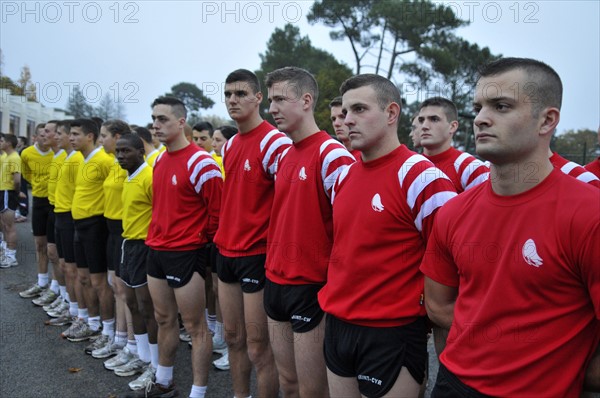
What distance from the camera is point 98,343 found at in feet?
17.8

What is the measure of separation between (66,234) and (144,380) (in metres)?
2.46

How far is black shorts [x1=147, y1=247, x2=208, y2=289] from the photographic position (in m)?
3.98

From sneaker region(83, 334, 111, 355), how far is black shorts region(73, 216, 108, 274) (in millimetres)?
734

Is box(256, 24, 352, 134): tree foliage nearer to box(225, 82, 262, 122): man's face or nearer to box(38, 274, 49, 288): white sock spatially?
box(38, 274, 49, 288): white sock

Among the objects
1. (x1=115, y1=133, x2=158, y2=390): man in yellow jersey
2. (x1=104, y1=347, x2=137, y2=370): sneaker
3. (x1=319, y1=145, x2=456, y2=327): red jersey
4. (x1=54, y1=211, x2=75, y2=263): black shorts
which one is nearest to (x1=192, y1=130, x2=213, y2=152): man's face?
(x1=54, y1=211, x2=75, y2=263): black shorts

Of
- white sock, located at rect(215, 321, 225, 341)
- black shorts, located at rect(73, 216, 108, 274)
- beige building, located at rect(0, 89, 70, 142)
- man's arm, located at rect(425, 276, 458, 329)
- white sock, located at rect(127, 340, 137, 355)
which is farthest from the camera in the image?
beige building, located at rect(0, 89, 70, 142)

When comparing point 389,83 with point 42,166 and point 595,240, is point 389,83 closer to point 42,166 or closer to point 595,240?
point 595,240

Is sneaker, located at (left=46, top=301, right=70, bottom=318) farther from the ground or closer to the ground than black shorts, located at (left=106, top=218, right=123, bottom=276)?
closer to the ground

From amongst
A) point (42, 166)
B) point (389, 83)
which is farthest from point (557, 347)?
point (42, 166)

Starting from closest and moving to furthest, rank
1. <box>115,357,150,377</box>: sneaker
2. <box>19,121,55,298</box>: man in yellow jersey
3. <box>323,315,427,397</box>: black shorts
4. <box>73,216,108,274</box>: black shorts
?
<box>323,315,427,397</box>: black shorts
<box>115,357,150,377</box>: sneaker
<box>73,216,108,274</box>: black shorts
<box>19,121,55,298</box>: man in yellow jersey

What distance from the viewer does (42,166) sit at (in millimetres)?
7508

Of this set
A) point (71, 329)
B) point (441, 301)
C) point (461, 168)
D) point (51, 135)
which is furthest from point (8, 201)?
point (441, 301)

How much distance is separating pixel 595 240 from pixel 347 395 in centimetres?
151

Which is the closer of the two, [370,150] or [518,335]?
[518,335]
